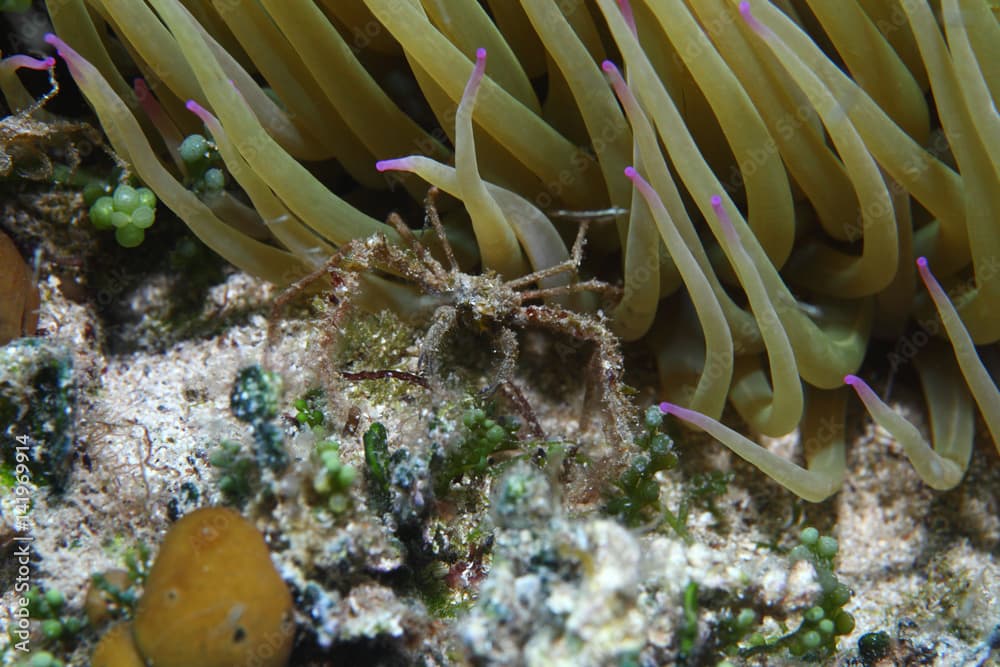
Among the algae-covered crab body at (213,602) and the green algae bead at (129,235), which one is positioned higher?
the green algae bead at (129,235)

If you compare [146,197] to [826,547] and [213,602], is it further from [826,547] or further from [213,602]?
[826,547]

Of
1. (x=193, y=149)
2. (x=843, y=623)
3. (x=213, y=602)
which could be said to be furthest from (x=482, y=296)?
(x=843, y=623)

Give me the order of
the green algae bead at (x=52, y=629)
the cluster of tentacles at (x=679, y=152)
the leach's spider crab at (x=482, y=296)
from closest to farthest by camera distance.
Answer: the green algae bead at (x=52, y=629), the cluster of tentacles at (x=679, y=152), the leach's spider crab at (x=482, y=296)

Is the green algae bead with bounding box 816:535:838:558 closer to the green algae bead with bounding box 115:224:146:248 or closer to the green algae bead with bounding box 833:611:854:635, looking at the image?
the green algae bead with bounding box 833:611:854:635

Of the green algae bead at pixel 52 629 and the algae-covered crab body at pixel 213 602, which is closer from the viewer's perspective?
the algae-covered crab body at pixel 213 602

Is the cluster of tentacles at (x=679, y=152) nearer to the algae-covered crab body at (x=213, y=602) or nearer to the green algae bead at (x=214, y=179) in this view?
the green algae bead at (x=214, y=179)

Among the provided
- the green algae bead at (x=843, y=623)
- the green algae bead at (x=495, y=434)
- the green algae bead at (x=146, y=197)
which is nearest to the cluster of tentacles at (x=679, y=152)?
the green algae bead at (x=146, y=197)

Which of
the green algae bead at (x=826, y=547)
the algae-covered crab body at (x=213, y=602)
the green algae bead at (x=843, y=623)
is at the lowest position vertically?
the green algae bead at (x=843, y=623)
